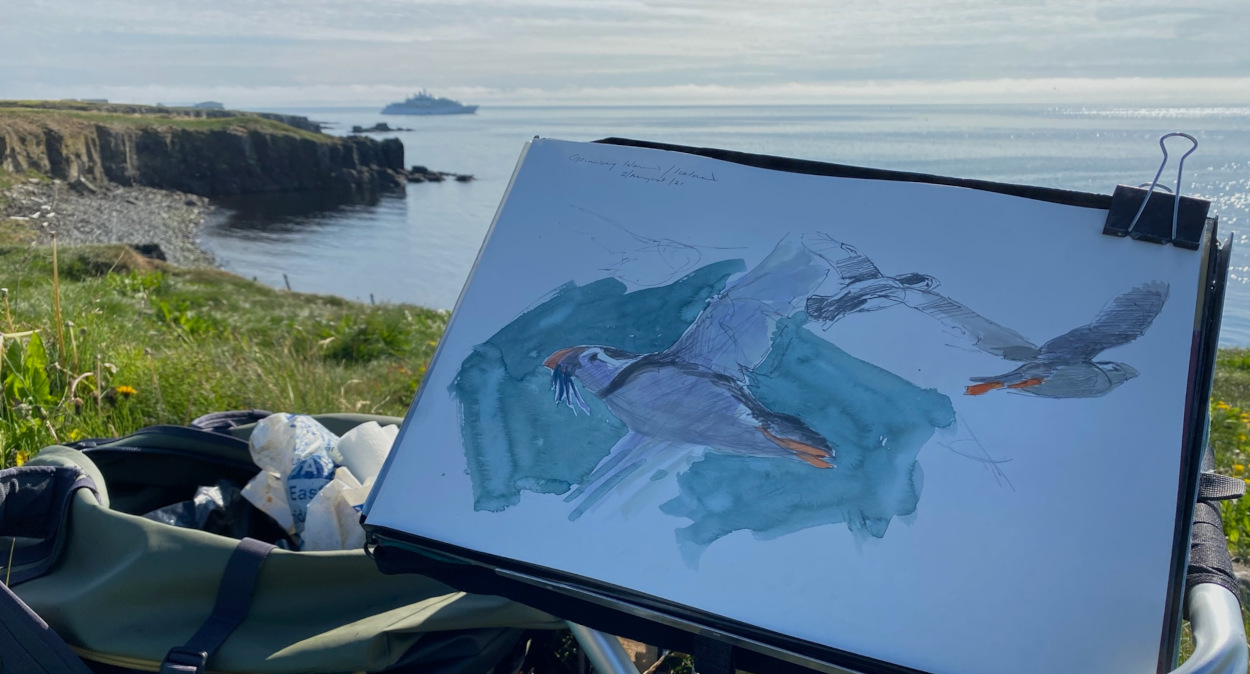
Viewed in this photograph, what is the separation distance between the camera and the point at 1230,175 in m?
12.6

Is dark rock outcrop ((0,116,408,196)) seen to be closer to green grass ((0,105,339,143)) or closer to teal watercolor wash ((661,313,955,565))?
green grass ((0,105,339,143))

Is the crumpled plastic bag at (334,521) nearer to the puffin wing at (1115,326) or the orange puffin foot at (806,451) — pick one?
the orange puffin foot at (806,451)

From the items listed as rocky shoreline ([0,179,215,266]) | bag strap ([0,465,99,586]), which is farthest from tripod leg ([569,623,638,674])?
rocky shoreline ([0,179,215,266])

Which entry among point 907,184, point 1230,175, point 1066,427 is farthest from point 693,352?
point 1230,175

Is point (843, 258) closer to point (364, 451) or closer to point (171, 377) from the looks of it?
point (364, 451)

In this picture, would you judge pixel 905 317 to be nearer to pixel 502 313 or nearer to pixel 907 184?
pixel 907 184

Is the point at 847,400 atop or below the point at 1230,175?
below

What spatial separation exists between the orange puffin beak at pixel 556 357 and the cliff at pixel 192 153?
71.8 feet

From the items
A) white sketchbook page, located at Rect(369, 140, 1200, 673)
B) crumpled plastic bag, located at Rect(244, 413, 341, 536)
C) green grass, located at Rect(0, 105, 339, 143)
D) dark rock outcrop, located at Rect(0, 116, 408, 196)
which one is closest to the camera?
white sketchbook page, located at Rect(369, 140, 1200, 673)

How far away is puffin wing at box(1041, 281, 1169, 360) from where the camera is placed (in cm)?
122

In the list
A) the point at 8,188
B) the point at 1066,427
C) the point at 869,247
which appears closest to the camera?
the point at 1066,427

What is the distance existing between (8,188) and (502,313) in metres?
17.7

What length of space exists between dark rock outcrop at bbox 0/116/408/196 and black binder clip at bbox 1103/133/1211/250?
2287 centimetres

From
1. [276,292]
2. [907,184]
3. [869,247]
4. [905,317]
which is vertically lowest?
[276,292]
